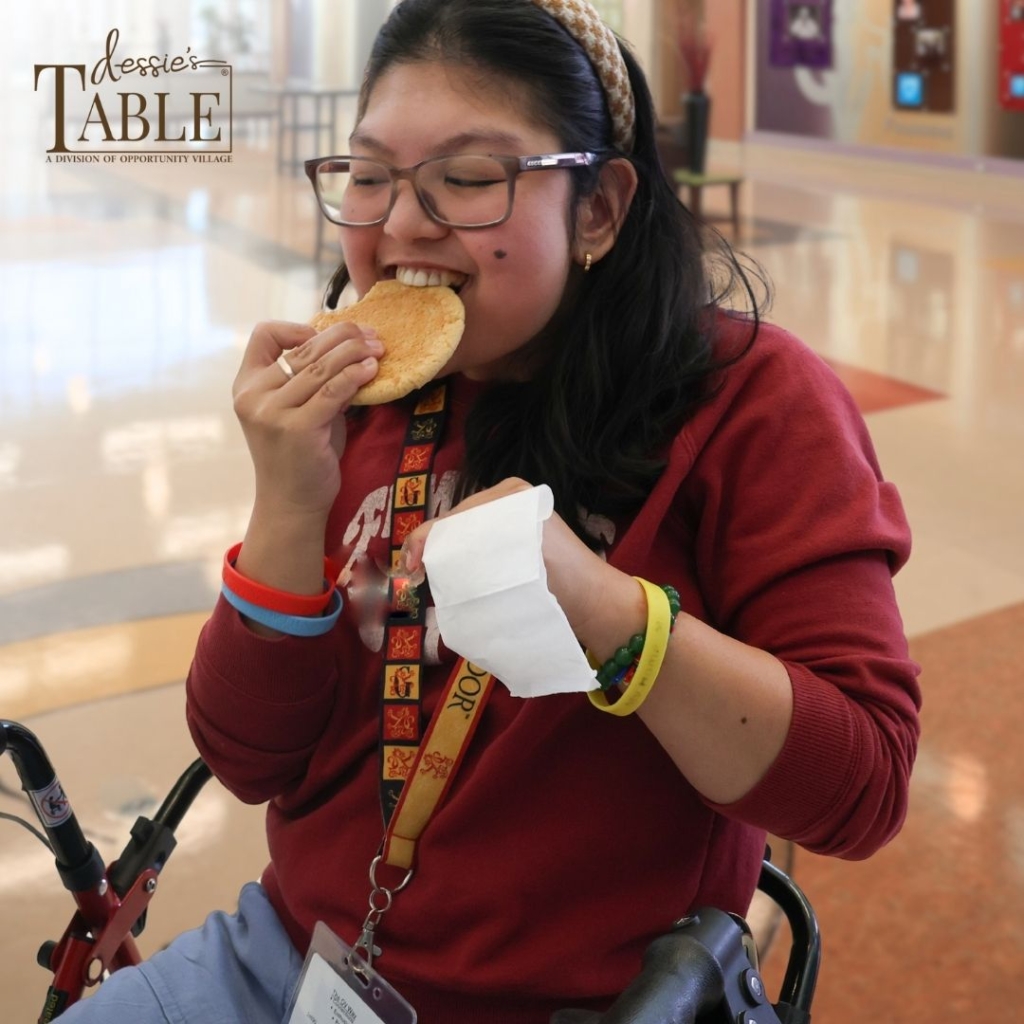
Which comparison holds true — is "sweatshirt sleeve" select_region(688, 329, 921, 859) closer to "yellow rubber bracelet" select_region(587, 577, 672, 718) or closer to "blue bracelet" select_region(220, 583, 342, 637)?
"yellow rubber bracelet" select_region(587, 577, 672, 718)

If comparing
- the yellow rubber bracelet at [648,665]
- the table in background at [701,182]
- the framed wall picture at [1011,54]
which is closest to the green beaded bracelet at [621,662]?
the yellow rubber bracelet at [648,665]

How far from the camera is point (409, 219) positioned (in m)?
1.13

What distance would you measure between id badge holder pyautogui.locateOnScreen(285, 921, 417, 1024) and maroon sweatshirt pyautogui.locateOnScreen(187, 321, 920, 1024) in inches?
1.5

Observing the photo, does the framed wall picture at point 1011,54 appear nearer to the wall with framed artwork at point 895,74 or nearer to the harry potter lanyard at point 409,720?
the wall with framed artwork at point 895,74

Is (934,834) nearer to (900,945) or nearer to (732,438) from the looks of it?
(900,945)

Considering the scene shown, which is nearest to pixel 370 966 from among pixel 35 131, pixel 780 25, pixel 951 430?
pixel 951 430

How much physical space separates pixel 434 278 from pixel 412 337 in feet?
0.21

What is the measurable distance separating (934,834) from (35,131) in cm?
1084

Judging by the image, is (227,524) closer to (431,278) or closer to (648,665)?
(431,278)

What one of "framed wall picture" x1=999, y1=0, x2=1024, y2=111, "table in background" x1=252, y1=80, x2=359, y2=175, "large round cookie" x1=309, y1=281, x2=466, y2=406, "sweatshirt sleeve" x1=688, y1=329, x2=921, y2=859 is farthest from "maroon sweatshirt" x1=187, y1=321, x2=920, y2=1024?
"framed wall picture" x1=999, y1=0, x2=1024, y2=111

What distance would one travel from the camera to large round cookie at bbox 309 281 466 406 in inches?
44.1

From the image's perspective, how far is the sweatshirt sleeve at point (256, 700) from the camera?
3.89ft

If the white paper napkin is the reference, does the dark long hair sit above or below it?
above

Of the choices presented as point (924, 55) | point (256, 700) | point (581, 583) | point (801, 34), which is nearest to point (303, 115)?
point (801, 34)
